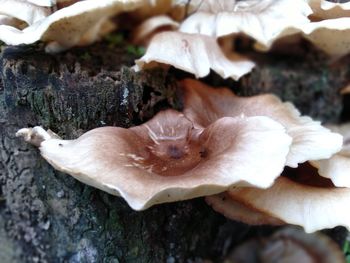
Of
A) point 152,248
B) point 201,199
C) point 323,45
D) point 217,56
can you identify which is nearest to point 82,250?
point 152,248

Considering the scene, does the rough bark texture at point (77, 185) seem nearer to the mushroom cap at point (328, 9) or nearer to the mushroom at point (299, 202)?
the mushroom at point (299, 202)

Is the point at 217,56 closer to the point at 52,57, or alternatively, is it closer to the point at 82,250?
the point at 52,57

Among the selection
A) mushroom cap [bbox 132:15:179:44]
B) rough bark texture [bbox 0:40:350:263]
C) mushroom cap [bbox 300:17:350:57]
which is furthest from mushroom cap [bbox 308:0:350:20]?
rough bark texture [bbox 0:40:350:263]

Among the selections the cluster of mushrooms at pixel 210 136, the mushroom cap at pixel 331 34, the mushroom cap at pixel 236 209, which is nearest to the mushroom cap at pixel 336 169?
the cluster of mushrooms at pixel 210 136

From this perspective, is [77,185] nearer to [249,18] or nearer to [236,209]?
[236,209]

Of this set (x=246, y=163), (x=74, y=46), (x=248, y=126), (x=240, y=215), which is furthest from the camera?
(x=74, y=46)

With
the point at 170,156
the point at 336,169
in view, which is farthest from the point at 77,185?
the point at 336,169
